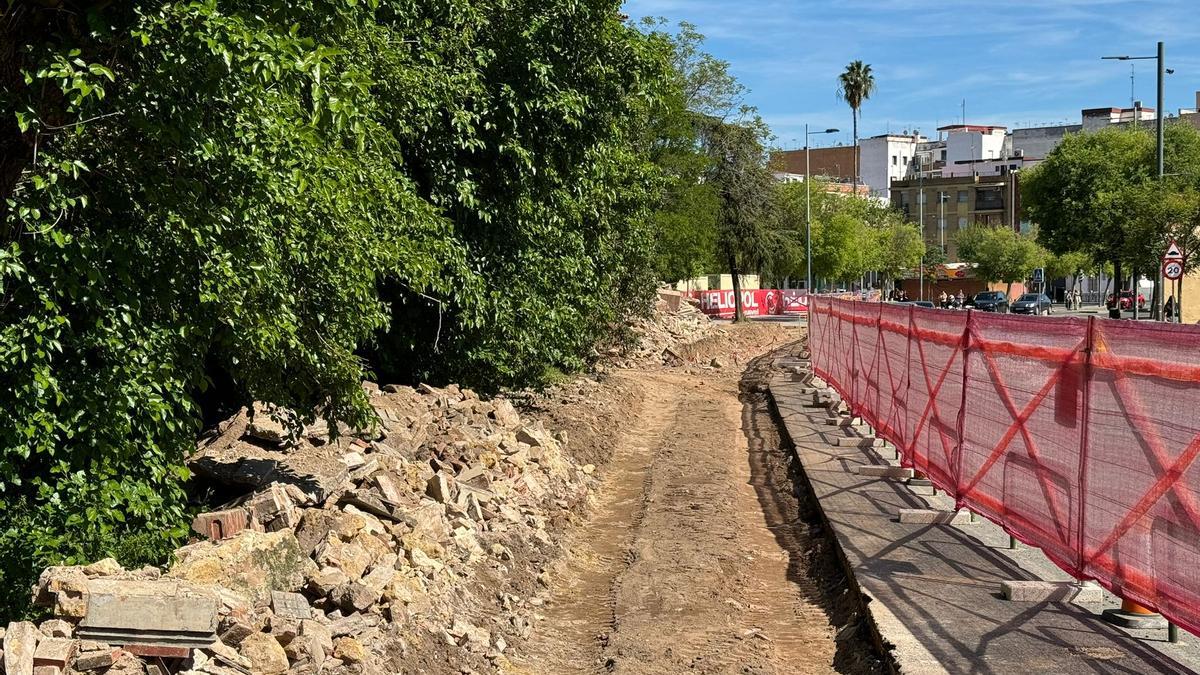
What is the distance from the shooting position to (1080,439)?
7.57 meters

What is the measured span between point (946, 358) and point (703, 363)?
92.7 feet

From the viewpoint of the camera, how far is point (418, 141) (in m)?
15.5

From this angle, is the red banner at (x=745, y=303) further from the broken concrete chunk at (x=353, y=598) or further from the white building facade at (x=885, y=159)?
the white building facade at (x=885, y=159)

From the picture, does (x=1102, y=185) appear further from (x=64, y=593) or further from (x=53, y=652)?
(x=53, y=652)

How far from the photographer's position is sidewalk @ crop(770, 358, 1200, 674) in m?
6.88

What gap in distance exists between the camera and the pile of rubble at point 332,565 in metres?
6.16

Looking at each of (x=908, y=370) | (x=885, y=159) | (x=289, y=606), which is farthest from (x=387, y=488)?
(x=885, y=159)

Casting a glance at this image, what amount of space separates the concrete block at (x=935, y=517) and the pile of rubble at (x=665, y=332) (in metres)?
22.2

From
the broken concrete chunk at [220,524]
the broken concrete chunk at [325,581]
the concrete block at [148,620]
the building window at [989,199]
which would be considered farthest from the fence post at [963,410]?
the building window at [989,199]

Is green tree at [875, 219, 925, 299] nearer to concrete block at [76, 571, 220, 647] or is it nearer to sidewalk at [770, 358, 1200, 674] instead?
sidewalk at [770, 358, 1200, 674]

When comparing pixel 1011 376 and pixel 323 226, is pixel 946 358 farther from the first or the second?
pixel 323 226

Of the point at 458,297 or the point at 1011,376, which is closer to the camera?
the point at 1011,376

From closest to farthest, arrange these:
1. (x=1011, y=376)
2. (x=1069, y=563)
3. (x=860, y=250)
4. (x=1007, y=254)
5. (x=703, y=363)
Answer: (x=1069, y=563) < (x=1011, y=376) < (x=703, y=363) < (x=860, y=250) < (x=1007, y=254)

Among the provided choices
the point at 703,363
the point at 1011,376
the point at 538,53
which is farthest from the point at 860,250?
the point at 1011,376
